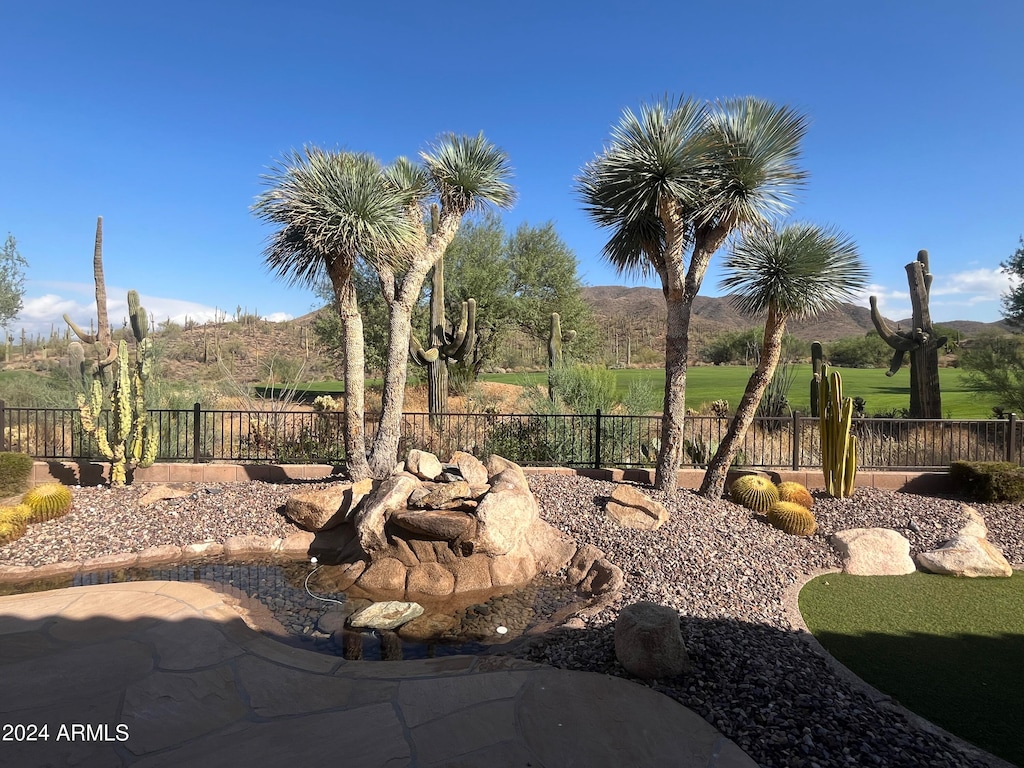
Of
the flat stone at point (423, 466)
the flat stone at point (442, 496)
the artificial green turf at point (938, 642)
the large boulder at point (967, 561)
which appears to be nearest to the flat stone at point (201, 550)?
the flat stone at point (423, 466)

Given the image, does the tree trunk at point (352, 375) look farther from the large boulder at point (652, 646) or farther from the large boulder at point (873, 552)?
the large boulder at point (873, 552)

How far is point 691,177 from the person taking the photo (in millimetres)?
7594

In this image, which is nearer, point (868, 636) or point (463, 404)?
point (868, 636)

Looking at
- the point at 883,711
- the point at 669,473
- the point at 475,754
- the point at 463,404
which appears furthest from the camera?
the point at 463,404

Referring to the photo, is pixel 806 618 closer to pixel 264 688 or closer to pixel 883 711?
pixel 883 711

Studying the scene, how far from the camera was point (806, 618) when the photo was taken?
495 cm

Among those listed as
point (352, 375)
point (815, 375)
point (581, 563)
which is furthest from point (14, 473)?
point (815, 375)

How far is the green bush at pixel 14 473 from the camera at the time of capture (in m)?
8.47

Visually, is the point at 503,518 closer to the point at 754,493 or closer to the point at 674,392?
the point at 674,392

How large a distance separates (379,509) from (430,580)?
1027mm

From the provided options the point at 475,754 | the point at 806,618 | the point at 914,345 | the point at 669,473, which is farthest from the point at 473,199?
the point at 914,345

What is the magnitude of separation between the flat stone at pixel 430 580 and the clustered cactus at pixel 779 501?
432cm

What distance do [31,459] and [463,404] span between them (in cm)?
914

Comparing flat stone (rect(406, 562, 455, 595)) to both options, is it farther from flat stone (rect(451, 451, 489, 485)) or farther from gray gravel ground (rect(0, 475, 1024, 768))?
gray gravel ground (rect(0, 475, 1024, 768))
